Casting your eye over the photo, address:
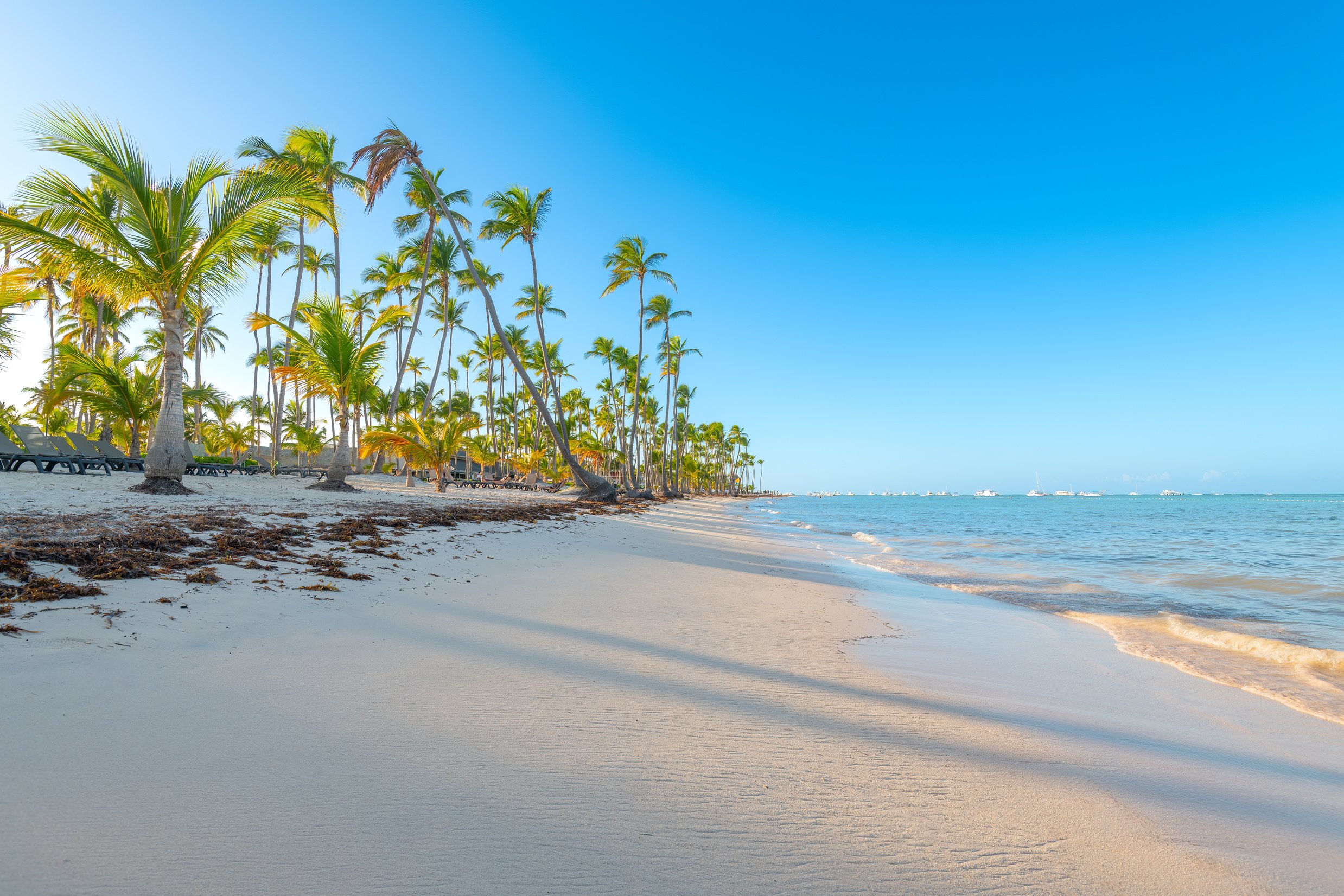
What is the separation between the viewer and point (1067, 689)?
383 cm

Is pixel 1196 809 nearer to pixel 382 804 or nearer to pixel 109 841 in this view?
pixel 382 804

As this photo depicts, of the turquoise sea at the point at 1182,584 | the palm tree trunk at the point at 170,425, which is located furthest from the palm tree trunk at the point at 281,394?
the turquoise sea at the point at 1182,584

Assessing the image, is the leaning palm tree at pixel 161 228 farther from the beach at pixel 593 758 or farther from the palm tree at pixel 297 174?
the beach at pixel 593 758

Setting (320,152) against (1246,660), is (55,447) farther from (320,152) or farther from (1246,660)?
(1246,660)

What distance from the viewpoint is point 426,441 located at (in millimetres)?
19453

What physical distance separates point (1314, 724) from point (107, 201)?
15.9m

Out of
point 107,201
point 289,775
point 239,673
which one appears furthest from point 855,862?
point 107,201

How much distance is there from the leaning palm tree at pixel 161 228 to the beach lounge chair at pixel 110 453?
11.4ft

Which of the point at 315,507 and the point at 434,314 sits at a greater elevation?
the point at 434,314

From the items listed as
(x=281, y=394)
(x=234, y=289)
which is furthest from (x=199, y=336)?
(x=234, y=289)

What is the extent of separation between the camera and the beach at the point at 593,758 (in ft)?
5.30

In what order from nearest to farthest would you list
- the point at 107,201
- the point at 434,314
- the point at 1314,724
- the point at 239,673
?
the point at 239,673, the point at 1314,724, the point at 107,201, the point at 434,314

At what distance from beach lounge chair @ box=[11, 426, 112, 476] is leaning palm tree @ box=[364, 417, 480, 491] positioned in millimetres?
6248

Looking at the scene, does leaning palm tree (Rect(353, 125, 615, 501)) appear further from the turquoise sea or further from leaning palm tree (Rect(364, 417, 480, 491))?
the turquoise sea
